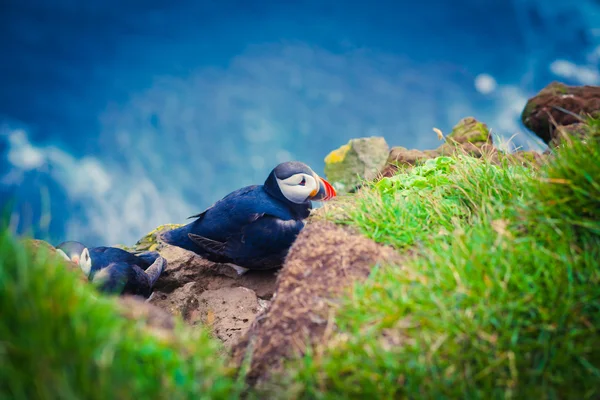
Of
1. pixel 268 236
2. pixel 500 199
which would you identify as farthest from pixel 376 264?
pixel 268 236

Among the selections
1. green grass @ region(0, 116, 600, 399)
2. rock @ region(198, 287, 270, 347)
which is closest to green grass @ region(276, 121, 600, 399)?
green grass @ region(0, 116, 600, 399)

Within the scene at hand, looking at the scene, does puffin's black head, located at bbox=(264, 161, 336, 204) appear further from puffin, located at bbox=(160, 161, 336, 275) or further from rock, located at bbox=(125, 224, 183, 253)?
rock, located at bbox=(125, 224, 183, 253)

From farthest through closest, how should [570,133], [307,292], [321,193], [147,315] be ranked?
[321,193]
[570,133]
[307,292]
[147,315]

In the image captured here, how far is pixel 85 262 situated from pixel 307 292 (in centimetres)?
296

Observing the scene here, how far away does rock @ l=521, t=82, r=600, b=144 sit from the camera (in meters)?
7.93

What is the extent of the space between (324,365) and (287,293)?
2.33 ft

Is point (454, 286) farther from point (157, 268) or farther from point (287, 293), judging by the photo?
point (157, 268)

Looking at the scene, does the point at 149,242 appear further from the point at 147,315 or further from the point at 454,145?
the point at 147,315

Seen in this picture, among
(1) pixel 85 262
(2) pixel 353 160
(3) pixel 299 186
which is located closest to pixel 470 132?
(2) pixel 353 160

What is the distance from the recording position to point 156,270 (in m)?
5.37

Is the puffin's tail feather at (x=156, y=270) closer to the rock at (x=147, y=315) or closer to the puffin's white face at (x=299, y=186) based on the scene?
the puffin's white face at (x=299, y=186)

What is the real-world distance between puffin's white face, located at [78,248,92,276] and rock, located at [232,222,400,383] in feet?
→ 8.10

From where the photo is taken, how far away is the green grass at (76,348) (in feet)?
6.12

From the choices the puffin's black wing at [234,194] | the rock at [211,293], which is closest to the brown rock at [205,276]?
the rock at [211,293]
